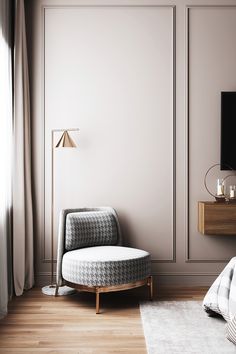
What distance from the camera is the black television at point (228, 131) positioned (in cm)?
382

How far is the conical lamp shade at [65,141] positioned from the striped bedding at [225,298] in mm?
1613

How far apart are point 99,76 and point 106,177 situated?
916mm

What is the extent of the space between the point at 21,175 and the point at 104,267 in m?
1.09

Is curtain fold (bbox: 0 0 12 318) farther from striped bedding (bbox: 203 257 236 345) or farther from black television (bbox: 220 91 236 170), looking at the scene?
black television (bbox: 220 91 236 170)

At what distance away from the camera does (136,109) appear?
3.88m

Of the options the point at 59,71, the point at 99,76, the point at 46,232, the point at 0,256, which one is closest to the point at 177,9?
the point at 99,76

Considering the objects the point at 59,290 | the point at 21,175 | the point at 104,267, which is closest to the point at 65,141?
the point at 21,175

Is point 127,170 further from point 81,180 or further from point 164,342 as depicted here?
point 164,342

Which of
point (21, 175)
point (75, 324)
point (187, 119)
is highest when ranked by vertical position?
point (187, 119)

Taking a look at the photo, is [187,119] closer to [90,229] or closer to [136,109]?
[136,109]

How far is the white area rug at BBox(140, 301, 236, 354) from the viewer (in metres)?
2.40

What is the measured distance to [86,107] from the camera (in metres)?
3.87

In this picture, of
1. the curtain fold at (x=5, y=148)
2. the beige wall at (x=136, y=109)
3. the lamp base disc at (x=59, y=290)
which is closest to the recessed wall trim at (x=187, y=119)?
the beige wall at (x=136, y=109)

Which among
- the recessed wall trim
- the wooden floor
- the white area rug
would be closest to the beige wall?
the recessed wall trim
